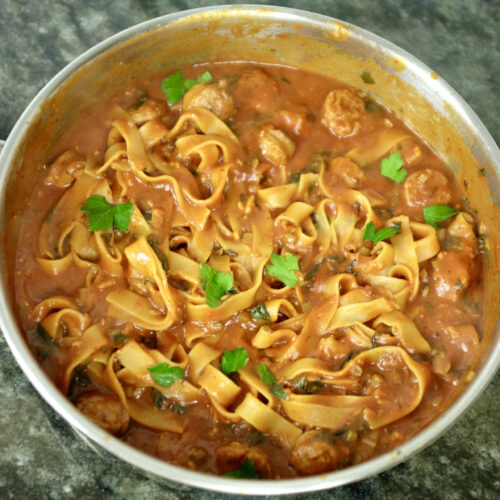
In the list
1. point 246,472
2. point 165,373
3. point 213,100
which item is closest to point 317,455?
point 246,472

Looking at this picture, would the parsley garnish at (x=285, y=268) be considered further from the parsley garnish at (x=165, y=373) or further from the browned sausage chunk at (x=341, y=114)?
the browned sausage chunk at (x=341, y=114)

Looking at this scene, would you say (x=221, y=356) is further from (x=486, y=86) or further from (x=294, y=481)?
(x=486, y=86)

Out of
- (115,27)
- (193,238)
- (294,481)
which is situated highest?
(115,27)

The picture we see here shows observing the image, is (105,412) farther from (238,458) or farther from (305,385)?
(305,385)

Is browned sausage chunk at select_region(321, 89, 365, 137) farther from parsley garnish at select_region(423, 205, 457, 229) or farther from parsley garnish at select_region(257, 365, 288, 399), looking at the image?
parsley garnish at select_region(257, 365, 288, 399)

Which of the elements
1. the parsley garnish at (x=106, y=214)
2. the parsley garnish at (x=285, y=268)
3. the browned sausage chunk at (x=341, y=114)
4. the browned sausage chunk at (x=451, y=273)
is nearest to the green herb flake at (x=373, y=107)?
the browned sausage chunk at (x=341, y=114)

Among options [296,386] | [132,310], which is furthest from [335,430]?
[132,310]

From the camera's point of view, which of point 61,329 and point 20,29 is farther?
point 20,29
